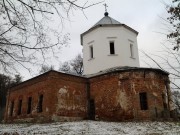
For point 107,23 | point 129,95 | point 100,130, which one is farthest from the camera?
point 107,23

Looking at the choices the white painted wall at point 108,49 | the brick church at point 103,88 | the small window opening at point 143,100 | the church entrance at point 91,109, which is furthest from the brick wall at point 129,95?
the white painted wall at point 108,49

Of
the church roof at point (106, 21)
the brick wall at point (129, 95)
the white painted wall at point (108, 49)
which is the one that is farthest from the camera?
the church roof at point (106, 21)

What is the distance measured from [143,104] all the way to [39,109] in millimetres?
8233

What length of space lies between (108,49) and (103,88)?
12.3 ft

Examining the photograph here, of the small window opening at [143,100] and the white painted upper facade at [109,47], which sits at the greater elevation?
the white painted upper facade at [109,47]

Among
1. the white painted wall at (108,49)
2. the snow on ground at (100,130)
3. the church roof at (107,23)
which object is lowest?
the snow on ground at (100,130)

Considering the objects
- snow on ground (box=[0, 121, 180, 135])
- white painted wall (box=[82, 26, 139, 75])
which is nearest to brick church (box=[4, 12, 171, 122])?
white painted wall (box=[82, 26, 139, 75])

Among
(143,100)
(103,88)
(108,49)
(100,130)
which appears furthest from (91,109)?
(100,130)

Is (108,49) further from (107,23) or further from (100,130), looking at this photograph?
(100,130)

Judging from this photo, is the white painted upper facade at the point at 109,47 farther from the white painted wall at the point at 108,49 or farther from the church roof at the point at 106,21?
the church roof at the point at 106,21

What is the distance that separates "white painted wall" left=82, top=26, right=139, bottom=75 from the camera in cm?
1986

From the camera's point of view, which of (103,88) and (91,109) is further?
(91,109)

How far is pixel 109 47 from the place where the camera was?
20.3 meters

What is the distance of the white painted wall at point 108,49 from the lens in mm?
19859
